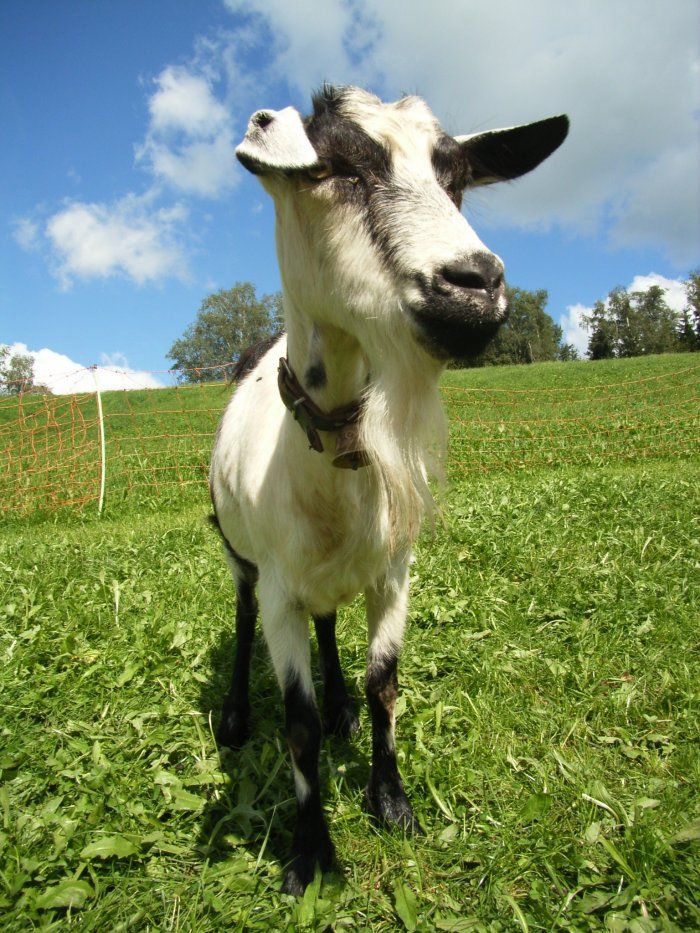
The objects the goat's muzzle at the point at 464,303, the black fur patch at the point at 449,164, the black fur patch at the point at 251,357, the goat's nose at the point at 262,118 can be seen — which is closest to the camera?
the goat's muzzle at the point at 464,303

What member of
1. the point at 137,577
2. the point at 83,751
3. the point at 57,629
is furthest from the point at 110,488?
the point at 83,751

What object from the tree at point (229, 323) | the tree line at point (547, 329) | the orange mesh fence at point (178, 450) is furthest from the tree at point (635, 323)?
the orange mesh fence at point (178, 450)

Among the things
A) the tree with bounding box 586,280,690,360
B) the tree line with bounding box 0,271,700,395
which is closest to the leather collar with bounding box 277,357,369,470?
the tree line with bounding box 0,271,700,395

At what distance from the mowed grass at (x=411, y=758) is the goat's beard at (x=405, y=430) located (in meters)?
0.26

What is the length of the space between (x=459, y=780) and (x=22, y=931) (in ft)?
5.15

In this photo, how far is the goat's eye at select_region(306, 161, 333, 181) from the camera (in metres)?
1.54

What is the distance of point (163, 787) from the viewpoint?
94.9 inches

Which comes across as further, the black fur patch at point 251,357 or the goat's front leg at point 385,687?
the black fur patch at point 251,357

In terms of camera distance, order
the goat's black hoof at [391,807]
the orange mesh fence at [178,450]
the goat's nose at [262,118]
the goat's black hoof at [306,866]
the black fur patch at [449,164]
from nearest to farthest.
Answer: the goat's nose at [262,118] < the black fur patch at [449,164] < the goat's black hoof at [306,866] < the goat's black hoof at [391,807] < the orange mesh fence at [178,450]

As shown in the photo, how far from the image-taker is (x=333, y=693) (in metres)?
2.93

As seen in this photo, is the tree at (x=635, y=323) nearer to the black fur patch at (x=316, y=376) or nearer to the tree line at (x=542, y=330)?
the tree line at (x=542, y=330)

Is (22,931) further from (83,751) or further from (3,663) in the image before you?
(3,663)

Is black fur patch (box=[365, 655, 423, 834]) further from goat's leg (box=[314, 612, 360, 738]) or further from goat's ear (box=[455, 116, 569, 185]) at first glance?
goat's ear (box=[455, 116, 569, 185])

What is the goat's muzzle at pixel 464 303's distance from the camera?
1.34 metres
